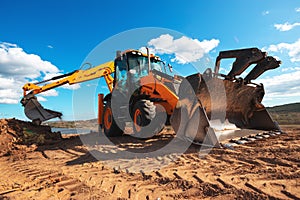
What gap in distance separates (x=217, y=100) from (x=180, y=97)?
1080mm

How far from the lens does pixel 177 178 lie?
2.68 metres

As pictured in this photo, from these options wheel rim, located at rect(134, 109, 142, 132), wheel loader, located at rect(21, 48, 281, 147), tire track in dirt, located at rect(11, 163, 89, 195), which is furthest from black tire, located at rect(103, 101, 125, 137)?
tire track in dirt, located at rect(11, 163, 89, 195)

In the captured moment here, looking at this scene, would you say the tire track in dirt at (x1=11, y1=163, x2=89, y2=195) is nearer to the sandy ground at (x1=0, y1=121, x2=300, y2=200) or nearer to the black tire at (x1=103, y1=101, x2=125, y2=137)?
the sandy ground at (x1=0, y1=121, x2=300, y2=200)

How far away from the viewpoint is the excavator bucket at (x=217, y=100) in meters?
4.44

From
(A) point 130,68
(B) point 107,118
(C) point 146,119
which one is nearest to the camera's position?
(C) point 146,119

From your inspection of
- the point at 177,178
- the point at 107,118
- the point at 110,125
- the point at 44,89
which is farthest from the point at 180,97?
the point at 44,89

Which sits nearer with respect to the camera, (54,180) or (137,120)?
(54,180)

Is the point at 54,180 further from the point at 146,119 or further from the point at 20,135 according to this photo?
the point at 20,135

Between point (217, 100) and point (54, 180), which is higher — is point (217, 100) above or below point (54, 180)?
above

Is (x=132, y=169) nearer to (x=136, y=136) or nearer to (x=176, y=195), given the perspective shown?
(x=176, y=195)

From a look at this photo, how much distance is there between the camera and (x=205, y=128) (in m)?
4.25

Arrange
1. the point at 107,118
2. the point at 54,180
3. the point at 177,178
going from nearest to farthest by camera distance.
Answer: the point at 177,178, the point at 54,180, the point at 107,118

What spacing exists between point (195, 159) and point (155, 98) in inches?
107

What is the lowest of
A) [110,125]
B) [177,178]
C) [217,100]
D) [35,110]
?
[177,178]
